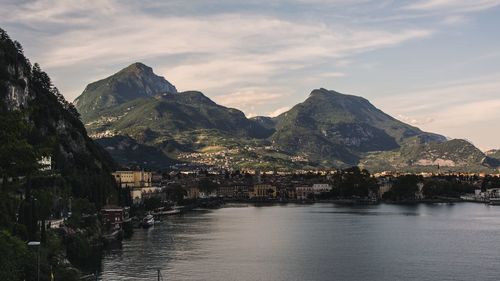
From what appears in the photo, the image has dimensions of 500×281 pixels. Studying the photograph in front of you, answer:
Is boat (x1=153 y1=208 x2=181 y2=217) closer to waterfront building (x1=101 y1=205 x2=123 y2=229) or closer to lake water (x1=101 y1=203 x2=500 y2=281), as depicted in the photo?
lake water (x1=101 y1=203 x2=500 y2=281)

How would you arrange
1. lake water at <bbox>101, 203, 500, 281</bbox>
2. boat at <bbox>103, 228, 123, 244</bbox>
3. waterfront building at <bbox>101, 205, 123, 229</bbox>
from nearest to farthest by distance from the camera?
lake water at <bbox>101, 203, 500, 281</bbox> → boat at <bbox>103, 228, 123, 244</bbox> → waterfront building at <bbox>101, 205, 123, 229</bbox>

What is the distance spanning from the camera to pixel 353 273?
71000mm

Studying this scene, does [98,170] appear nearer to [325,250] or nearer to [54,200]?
[54,200]

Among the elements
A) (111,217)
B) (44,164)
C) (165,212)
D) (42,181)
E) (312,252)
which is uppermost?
(42,181)

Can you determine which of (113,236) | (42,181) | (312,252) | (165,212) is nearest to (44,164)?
(312,252)

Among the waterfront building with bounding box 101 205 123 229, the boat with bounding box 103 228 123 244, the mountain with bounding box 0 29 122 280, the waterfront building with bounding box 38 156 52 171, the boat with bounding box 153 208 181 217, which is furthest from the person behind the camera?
the boat with bounding box 153 208 181 217

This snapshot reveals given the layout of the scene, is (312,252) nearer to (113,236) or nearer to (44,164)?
(113,236)

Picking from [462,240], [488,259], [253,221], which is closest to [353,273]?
[488,259]

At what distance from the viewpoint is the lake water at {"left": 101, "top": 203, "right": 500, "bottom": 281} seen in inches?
2768

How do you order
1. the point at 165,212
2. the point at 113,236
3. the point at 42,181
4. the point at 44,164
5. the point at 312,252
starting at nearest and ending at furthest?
1. the point at 44,164
2. the point at 312,252
3. the point at 113,236
4. the point at 42,181
5. the point at 165,212

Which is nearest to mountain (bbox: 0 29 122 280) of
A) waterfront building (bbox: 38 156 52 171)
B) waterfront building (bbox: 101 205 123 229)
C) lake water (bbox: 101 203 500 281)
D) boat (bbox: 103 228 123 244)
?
waterfront building (bbox: 38 156 52 171)

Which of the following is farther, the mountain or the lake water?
the lake water

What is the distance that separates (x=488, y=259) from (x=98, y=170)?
302 feet

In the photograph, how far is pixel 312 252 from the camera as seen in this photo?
88.8 meters
